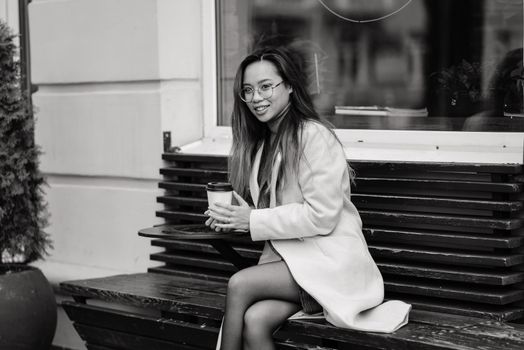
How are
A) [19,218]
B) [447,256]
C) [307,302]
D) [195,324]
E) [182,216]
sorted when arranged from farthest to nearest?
[19,218]
[182,216]
[195,324]
[447,256]
[307,302]

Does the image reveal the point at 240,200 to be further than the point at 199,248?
No

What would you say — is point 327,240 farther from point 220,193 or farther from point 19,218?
point 19,218

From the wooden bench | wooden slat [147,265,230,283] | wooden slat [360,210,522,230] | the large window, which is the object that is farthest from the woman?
wooden slat [147,265,230,283]

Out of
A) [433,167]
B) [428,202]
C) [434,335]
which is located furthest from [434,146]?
[434,335]

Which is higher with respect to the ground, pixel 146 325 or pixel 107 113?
pixel 107 113

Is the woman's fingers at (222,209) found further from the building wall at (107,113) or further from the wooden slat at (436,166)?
the building wall at (107,113)

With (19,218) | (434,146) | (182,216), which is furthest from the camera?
(19,218)

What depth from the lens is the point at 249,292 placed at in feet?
12.3

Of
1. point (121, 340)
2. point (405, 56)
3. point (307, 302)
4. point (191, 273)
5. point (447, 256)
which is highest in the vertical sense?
point (405, 56)

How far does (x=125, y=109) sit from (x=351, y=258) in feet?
6.61

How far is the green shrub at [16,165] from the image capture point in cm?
503

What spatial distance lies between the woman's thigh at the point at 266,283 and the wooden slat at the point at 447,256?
60cm

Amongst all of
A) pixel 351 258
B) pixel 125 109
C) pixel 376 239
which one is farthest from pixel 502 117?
pixel 125 109

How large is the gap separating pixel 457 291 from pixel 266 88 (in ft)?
3.83
